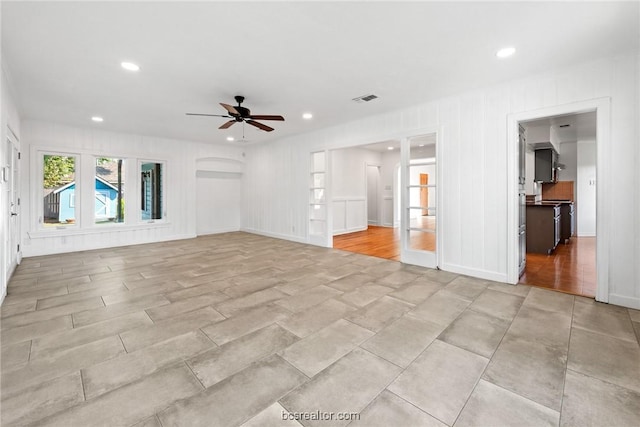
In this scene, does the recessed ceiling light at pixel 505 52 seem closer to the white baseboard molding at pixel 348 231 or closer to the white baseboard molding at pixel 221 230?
the white baseboard molding at pixel 348 231

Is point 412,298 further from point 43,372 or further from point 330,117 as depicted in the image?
point 330,117

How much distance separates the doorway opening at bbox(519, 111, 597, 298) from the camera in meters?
4.26

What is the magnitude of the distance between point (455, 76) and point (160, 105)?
4.65 m

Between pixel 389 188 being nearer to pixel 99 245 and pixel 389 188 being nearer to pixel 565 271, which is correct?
pixel 565 271

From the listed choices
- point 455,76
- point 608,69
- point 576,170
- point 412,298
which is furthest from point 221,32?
point 576,170

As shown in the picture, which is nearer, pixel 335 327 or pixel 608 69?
pixel 335 327

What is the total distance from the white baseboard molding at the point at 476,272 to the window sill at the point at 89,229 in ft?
22.9

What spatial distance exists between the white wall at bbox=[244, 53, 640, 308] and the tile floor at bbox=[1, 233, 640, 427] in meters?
0.50

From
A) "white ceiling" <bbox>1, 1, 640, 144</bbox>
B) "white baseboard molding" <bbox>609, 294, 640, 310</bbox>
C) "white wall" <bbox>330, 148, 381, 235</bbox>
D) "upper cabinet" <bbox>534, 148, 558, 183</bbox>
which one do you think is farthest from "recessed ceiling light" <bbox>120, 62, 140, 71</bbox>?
"upper cabinet" <bbox>534, 148, 558, 183</bbox>

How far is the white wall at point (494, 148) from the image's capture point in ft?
10.3

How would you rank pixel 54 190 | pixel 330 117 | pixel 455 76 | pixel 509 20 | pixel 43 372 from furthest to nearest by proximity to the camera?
1. pixel 54 190
2. pixel 330 117
3. pixel 455 76
4. pixel 509 20
5. pixel 43 372

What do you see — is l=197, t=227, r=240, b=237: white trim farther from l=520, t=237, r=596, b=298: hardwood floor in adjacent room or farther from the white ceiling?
l=520, t=237, r=596, b=298: hardwood floor in adjacent room

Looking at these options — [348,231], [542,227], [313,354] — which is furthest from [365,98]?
[348,231]

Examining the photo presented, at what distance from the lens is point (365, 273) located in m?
4.41
